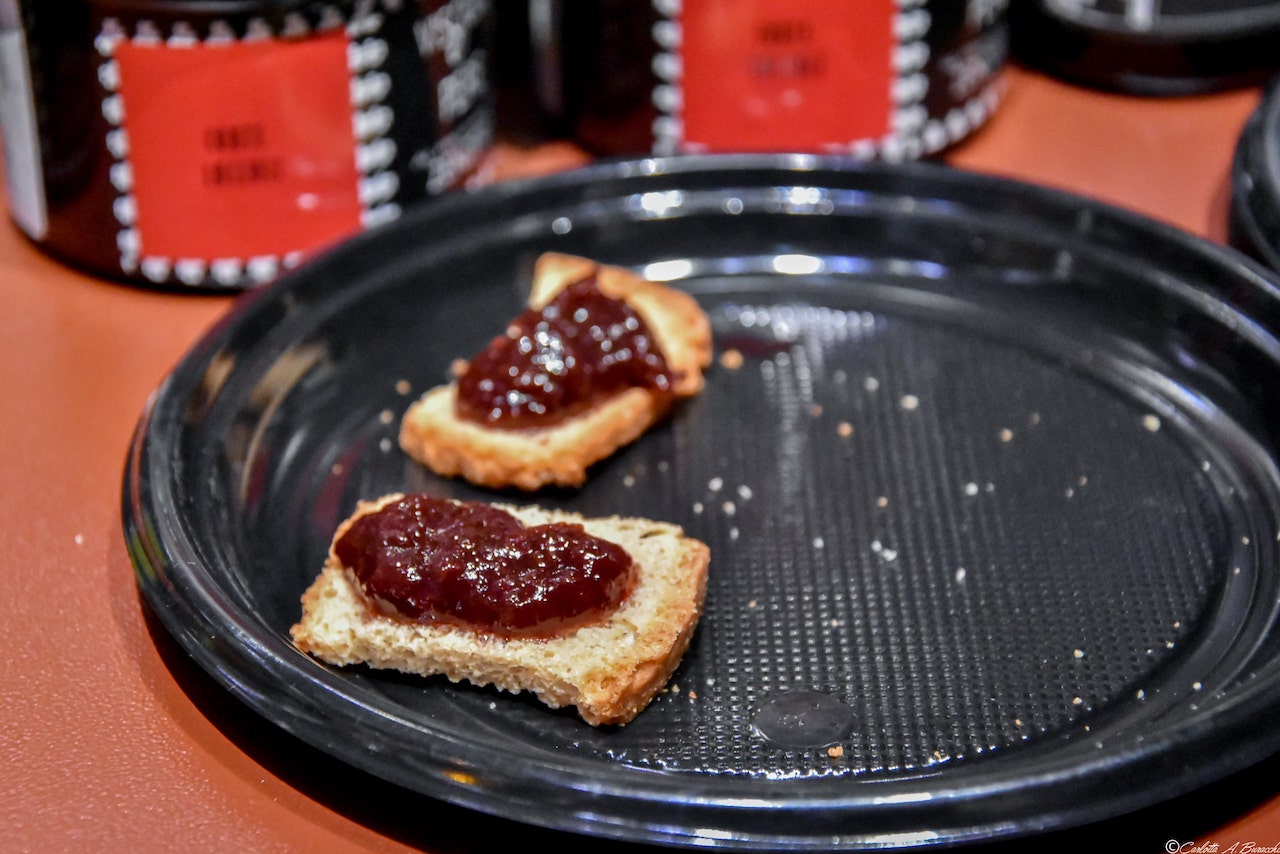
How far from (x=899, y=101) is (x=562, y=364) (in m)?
0.56

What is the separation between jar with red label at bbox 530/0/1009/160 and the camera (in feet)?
5.01

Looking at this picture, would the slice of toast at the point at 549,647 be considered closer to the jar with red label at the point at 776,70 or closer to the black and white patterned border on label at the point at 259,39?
the black and white patterned border on label at the point at 259,39

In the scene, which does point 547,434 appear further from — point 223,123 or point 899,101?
point 899,101

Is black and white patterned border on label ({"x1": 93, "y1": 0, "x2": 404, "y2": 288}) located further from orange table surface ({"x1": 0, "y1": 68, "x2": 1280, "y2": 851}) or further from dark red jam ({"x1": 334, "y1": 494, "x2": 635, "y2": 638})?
dark red jam ({"x1": 334, "y1": 494, "x2": 635, "y2": 638})

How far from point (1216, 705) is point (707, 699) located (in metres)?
0.35

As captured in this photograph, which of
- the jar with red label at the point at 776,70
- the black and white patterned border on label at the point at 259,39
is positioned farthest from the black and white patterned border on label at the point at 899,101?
the black and white patterned border on label at the point at 259,39

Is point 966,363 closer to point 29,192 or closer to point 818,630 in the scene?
point 818,630

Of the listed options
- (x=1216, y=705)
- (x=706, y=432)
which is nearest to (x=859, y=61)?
(x=706, y=432)

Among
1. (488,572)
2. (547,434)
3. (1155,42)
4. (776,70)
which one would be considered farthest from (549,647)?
(1155,42)

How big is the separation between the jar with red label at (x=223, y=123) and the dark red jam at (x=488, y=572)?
0.47m

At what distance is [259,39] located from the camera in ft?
4.36

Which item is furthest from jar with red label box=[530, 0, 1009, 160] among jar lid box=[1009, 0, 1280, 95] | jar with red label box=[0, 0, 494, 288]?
jar lid box=[1009, 0, 1280, 95]

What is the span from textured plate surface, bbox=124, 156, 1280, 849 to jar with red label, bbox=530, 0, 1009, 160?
69 millimetres

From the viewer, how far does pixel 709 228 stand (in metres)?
1.57
